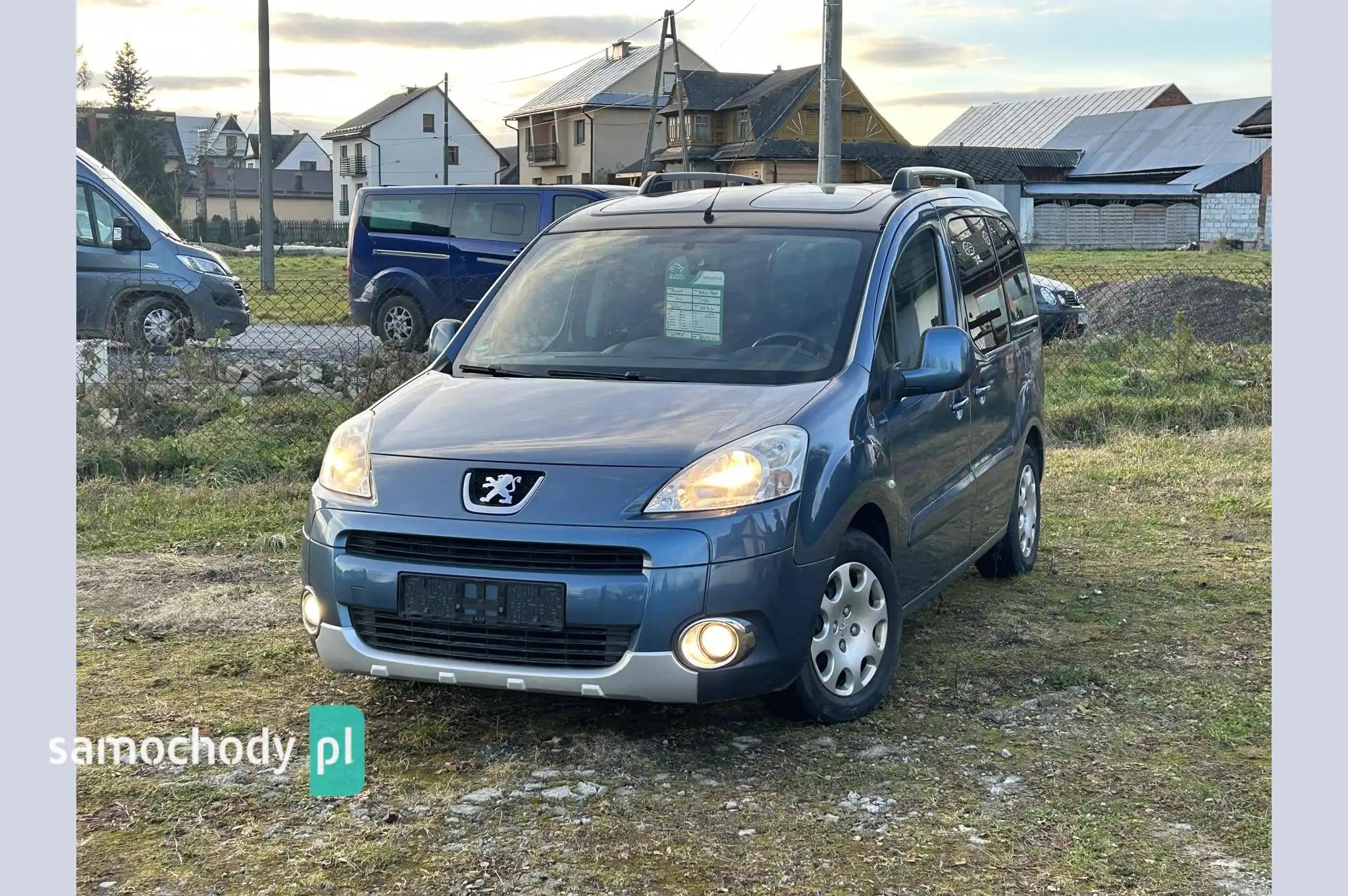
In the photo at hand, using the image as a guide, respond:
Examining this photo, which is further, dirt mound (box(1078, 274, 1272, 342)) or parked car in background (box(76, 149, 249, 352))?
dirt mound (box(1078, 274, 1272, 342))

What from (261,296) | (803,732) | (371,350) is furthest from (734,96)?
(803,732)

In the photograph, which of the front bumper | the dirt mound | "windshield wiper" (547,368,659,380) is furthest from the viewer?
the dirt mound

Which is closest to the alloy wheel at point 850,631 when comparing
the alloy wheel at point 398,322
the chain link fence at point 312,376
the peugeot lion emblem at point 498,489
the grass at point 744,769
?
the grass at point 744,769

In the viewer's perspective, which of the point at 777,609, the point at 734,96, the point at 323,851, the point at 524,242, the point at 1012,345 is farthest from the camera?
the point at 734,96

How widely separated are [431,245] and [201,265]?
280 cm

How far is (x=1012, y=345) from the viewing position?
6625 mm

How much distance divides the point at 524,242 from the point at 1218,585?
10.8m

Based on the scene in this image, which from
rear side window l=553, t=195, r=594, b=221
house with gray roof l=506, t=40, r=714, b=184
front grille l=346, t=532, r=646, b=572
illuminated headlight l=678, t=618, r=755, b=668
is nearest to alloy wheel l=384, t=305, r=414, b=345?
rear side window l=553, t=195, r=594, b=221

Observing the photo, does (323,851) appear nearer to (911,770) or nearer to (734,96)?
(911,770)

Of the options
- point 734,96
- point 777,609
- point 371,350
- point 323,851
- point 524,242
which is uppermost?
point 734,96

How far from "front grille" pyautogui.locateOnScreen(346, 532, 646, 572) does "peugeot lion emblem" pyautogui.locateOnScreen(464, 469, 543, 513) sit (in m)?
0.11

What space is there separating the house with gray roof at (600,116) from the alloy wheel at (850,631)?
63.3 m

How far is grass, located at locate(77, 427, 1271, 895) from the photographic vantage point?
3686 mm

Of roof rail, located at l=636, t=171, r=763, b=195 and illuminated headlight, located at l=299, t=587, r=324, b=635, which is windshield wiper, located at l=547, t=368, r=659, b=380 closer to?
illuminated headlight, located at l=299, t=587, r=324, b=635
